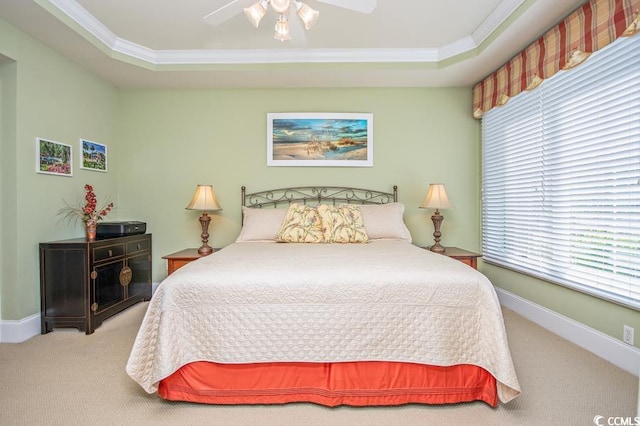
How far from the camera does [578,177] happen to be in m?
2.52

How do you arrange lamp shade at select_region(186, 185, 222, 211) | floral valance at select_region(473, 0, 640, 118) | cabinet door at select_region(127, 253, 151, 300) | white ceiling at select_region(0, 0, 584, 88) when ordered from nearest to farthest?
floral valance at select_region(473, 0, 640, 118) < white ceiling at select_region(0, 0, 584, 88) < cabinet door at select_region(127, 253, 151, 300) < lamp shade at select_region(186, 185, 222, 211)

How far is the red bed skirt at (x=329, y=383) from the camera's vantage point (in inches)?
67.6

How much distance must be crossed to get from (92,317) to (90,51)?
8.05 feet

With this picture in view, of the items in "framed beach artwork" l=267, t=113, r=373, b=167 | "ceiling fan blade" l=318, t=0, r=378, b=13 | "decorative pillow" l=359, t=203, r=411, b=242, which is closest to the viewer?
"ceiling fan blade" l=318, t=0, r=378, b=13

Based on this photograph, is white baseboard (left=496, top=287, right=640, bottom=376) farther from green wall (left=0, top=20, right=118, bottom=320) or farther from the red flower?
green wall (left=0, top=20, right=118, bottom=320)

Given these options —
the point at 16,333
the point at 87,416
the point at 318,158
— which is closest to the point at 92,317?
the point at 16,333

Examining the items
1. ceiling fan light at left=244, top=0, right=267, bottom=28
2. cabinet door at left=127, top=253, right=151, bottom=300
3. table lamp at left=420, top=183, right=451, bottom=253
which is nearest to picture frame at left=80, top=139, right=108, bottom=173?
cabinet door at left=127, top=253, right=151, bottom=300

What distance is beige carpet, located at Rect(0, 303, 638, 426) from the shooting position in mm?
1640

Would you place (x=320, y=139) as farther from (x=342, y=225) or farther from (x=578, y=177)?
(x=578, y=177)

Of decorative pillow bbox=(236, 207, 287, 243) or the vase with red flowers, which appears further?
decorative pillow bbox=(236, 207, 287, 243)

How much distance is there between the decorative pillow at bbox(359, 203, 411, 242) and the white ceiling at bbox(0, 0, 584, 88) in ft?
4.88

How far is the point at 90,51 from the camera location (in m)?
3.01

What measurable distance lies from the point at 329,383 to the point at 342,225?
1.65 metres

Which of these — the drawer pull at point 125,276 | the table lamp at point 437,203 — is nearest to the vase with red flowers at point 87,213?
the drawer pull at point 125,276
